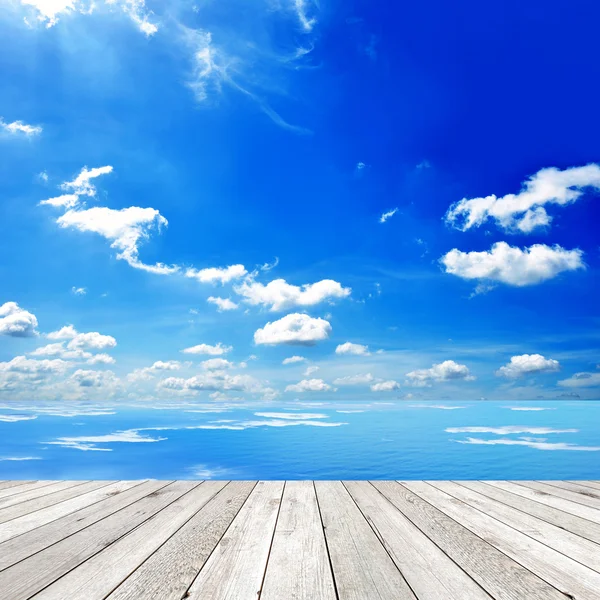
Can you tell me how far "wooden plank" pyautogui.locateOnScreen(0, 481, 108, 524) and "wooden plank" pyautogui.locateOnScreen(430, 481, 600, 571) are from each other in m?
2.69

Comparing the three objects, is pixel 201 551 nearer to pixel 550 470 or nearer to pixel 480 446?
pixel 550 470

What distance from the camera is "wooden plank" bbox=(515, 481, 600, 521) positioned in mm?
2912

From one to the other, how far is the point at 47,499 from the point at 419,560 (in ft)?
8.24

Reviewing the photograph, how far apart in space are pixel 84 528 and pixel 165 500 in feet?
2.22

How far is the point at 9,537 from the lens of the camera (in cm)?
214

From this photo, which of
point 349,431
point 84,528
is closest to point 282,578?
point 84,528

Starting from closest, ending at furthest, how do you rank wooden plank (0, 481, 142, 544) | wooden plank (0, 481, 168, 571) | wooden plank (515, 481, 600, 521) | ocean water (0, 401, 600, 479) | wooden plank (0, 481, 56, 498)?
wooden plank (0, 481, 168, 571) → wooden plank (0, 481, 142, 544) → wooden plank (515, 481, 600, 521) → wooden plank (0, 481, 56, 498) → ocean water (0, 401, 600, 479)

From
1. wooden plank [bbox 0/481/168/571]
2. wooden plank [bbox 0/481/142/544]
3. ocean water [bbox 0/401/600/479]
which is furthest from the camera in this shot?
ocean water [bbox 0/401/600/479]

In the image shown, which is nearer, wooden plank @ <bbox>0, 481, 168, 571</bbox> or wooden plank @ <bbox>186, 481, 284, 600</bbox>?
wooden plank @ <bbox>186, 481, 284, 600</bbox>

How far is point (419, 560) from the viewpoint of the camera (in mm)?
1791

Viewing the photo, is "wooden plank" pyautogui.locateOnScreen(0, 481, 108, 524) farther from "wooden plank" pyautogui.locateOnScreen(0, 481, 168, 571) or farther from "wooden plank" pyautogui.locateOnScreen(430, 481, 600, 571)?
"wooden plank" pyautogui.locateOnScreen(430, 481, 600, 571)

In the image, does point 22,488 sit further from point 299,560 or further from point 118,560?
point 299,560

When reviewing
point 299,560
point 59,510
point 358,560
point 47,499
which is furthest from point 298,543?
point 47,499

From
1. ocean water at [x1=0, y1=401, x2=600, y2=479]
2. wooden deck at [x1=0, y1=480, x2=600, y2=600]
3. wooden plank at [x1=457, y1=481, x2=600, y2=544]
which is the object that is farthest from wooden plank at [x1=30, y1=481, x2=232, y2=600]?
ocean water at [x1=0, y1=401, x2=600, y2=479]
